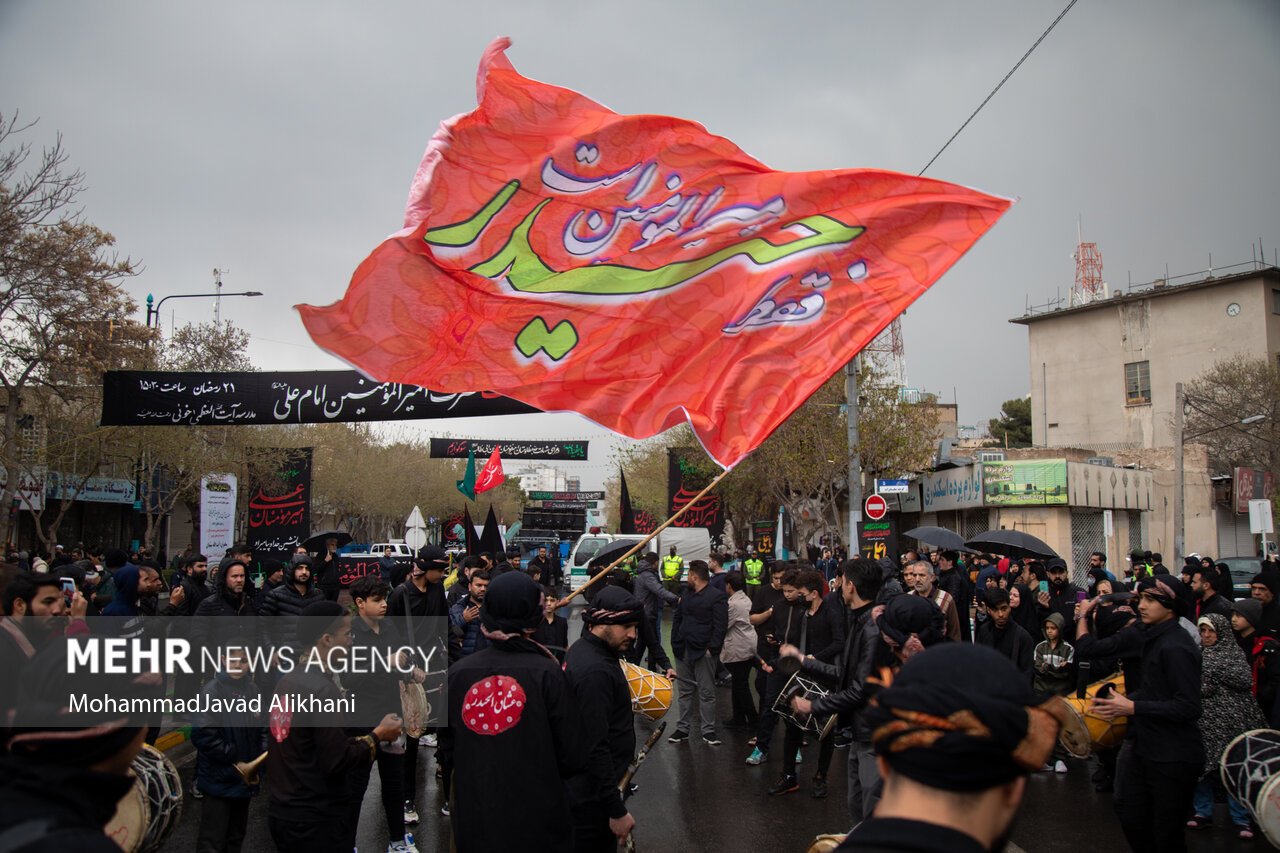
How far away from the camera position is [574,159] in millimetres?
5809

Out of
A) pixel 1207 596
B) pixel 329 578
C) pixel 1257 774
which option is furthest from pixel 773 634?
pixel 329 578

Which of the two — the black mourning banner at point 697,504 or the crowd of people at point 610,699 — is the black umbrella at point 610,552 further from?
the black mourning banner at point 697,504

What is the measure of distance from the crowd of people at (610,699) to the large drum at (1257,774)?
187 millimetres

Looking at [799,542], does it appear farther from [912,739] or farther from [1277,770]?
[912,739]

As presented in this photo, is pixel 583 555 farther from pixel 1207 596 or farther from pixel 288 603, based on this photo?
pixel 288 603

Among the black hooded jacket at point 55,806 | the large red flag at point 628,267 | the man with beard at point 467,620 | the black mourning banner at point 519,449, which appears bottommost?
the man with beard at point 467,620

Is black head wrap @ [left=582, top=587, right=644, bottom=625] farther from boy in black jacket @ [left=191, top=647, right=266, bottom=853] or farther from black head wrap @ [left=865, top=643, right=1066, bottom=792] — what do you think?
black head wrap @ [left=865, top=643, right=1066, bottom=792]

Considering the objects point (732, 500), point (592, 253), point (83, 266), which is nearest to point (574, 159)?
point (592, 253)

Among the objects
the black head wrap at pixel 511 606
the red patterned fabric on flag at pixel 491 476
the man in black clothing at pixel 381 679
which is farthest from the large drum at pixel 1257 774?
the red patterned fabric on flag at pixel 491 476

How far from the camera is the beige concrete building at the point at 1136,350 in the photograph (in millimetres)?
43438

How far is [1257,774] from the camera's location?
5125 mm

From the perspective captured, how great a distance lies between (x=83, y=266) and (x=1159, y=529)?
36.0 metres

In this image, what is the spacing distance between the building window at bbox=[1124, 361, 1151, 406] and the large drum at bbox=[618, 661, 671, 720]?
48465 mm

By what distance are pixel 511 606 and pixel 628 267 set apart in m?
2.91
